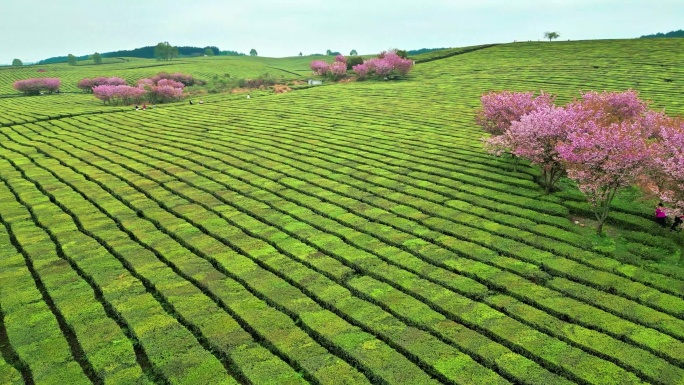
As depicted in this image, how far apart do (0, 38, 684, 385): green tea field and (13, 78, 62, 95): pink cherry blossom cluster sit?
8364 cm

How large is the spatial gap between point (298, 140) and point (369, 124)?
11552 millimetres

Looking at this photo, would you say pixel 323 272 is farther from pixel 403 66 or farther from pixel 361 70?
pixel 361 70

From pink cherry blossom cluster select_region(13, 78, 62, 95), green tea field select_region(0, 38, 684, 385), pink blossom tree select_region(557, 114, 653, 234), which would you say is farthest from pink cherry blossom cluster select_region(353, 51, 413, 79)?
pink blossom tree select_region(557, 114, 653, 234)

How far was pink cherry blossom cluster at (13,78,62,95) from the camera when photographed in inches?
4437

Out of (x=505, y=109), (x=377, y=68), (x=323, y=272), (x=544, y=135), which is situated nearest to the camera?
(x=323, y=272)

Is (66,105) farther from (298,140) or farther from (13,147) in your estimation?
(298,140)

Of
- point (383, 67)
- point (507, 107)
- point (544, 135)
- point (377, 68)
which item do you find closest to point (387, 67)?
point (383, 67)

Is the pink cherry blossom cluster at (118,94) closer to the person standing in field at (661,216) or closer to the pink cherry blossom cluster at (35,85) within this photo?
the pink cherry blossom cluster at (35,85)

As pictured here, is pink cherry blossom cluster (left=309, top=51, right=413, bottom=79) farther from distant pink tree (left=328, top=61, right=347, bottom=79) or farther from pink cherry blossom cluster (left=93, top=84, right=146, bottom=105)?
pink cherry blossom cluster (left=93, top=84, right=146, bottom=105)

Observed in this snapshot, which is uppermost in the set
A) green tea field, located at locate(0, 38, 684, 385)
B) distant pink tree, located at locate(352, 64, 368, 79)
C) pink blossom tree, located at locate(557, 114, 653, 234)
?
distant pink tree, located at locate(352, 64, 368, 79)

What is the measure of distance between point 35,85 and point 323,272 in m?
122

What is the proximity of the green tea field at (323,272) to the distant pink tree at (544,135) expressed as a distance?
302 centimetres

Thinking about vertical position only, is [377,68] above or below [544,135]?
above

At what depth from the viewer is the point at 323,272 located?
22.1m
